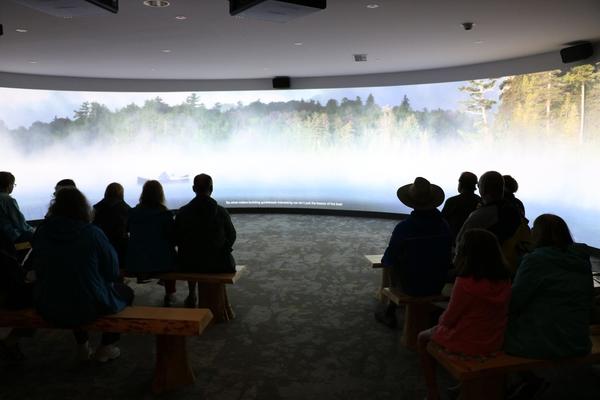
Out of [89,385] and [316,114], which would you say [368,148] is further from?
[89,385]

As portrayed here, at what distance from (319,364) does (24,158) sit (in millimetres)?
8301

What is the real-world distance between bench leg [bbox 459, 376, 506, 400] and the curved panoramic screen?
5.70 metres

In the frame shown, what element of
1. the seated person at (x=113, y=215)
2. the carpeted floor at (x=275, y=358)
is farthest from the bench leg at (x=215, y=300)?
the seated person at (x=113, y=215)

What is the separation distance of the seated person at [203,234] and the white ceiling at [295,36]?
1.71 m

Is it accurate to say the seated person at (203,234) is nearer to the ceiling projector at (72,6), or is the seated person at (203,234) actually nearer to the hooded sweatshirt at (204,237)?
the hooded sweatshirt at (204,237)

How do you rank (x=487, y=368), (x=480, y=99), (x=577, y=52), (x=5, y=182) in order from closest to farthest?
(x=487, y=368), (x=5, y=182), (x=577, y=52), (x=480, y=99)

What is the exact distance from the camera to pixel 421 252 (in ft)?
11.1

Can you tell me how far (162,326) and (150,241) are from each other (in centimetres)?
129

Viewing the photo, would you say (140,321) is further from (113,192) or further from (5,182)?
(5,182)

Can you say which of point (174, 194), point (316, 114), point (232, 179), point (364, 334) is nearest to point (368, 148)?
point (316, 114)

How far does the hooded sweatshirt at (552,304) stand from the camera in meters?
2.43

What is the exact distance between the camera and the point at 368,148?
976 cm

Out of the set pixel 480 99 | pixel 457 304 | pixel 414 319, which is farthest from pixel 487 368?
pixel 480 99

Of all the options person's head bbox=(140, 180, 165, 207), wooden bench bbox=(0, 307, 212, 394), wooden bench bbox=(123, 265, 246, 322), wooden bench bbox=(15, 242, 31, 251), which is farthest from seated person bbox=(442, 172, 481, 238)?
wooden bench bbox=(15, 242, 31, 251)
